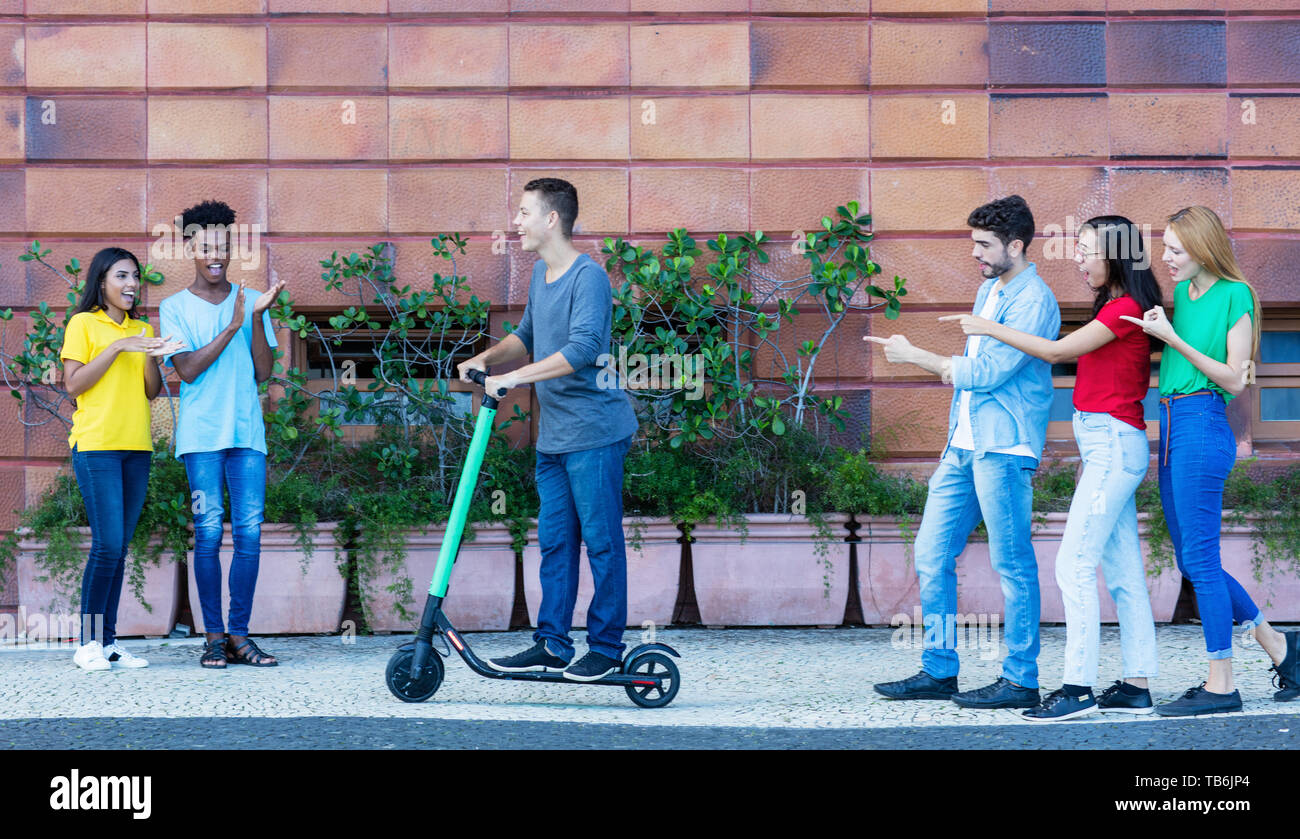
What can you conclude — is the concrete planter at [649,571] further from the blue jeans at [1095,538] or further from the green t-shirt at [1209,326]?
the green t-shirt at [1209,326]

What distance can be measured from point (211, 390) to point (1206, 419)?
4.18 m

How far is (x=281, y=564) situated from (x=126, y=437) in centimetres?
128

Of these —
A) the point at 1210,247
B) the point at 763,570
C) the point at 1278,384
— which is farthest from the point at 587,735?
the point at 1278,384

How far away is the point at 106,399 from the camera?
17.9ft

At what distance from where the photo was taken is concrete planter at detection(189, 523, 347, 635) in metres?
6.47

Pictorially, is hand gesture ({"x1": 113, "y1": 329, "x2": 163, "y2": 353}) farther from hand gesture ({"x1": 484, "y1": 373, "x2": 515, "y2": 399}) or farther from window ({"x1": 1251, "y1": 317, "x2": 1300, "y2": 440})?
window ({"x1": 1251, "y1": 317, "x2": 1300, "y2": 440})

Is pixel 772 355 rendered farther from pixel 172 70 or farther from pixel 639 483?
pixel 172 70

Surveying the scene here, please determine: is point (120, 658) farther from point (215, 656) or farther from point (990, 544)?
point (990, 544)

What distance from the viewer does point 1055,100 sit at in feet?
24.5

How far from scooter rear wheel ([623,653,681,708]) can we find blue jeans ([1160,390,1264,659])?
6.52ft

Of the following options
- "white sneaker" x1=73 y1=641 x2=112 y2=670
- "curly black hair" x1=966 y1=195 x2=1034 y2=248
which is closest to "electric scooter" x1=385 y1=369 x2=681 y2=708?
"white sneaker" x1=73 y1=641 x2=112 y2=670

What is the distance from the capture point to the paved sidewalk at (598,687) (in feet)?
15.2

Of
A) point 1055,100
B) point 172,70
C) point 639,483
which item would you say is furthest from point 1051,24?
point 172,70

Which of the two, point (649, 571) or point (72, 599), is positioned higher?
point (649, 571)
